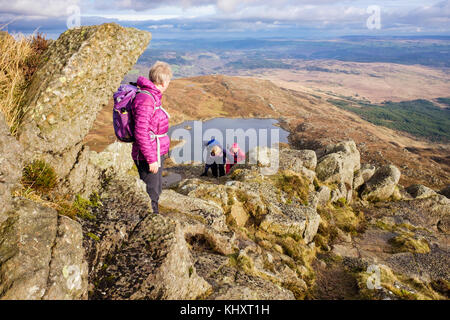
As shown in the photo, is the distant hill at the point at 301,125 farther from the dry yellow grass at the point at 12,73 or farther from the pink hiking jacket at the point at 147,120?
the pink hiking jacket at the point at 147,120

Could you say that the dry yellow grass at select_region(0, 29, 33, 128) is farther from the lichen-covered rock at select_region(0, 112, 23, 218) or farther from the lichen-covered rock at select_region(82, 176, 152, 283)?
the lichen-covered rock at select_region(82, 176, 152, 283)

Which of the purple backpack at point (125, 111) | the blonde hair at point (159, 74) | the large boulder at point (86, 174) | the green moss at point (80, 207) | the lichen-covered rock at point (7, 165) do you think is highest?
the blonde hair at point (159, 74)

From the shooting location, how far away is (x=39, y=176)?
16.6 feet

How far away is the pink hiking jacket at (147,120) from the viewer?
5691 mm

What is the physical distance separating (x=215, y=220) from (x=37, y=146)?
20.5 ft

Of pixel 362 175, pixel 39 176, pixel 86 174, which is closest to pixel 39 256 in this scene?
pixel 39 176

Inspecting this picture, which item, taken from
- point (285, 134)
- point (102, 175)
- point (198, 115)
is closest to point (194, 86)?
point (198, 115)

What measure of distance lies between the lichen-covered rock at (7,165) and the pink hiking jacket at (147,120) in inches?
85.3

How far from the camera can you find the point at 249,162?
60.3 ft

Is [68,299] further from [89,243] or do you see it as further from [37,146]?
[37,146]

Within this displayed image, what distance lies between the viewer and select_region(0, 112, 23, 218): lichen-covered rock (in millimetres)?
3959

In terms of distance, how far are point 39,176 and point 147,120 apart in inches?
92.7

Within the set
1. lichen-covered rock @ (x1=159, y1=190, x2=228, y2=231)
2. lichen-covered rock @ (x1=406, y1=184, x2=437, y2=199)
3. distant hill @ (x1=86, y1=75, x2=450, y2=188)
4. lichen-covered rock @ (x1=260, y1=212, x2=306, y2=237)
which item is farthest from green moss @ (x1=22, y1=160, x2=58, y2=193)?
distant hill @ (x1=86, y1=75, x2=450, y2=188)

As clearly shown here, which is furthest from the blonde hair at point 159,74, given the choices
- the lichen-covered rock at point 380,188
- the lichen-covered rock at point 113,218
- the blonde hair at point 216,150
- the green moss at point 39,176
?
the lichen-covered rock at point 380,188
